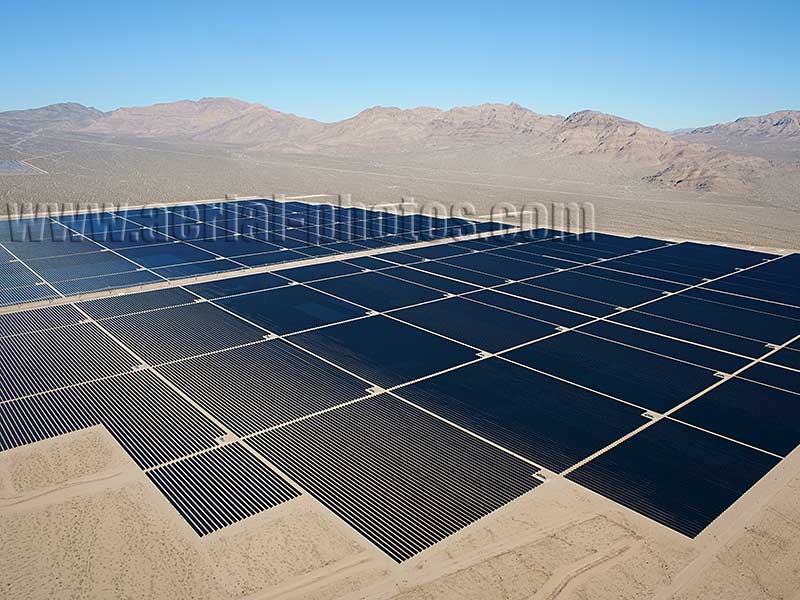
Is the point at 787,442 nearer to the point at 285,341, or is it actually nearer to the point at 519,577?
the point at 519,577

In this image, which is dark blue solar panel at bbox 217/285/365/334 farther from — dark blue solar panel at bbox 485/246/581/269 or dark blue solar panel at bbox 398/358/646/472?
dark blue solar panel at bbox 485/246/581/269

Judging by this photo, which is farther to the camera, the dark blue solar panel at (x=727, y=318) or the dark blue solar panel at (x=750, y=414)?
the dark blue solar panel at (x=727, y=318)

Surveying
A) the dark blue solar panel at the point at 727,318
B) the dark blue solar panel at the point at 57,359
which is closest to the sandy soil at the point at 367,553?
the dark blue solar panel at the point at 57,359

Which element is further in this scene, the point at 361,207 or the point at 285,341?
the point at 361,207

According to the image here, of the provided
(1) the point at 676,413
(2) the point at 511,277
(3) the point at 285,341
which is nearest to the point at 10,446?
(3) the point at 285,341

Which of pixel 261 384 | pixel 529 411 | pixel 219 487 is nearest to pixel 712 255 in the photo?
pixel 529 411

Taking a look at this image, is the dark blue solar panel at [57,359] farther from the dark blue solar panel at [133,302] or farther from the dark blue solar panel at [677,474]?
the dark blue solar panel at [677,474]

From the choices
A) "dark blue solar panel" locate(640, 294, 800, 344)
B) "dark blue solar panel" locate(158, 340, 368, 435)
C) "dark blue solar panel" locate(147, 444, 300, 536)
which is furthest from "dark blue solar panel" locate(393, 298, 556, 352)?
"dark blue solar panel" locate(147, 444, 300, 536)
